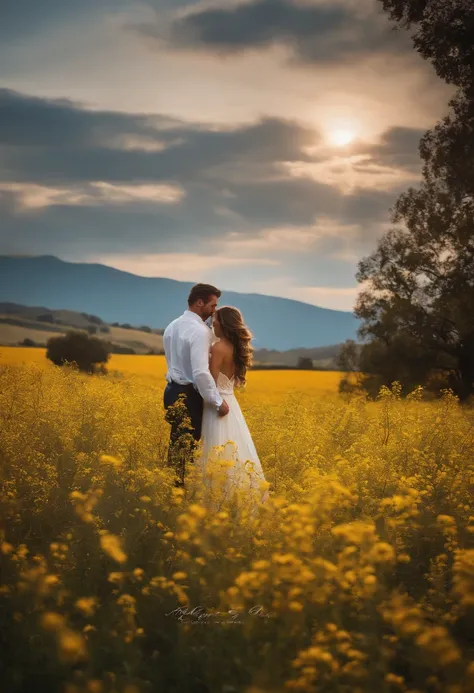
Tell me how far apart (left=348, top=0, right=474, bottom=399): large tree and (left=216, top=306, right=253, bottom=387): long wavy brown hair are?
16.5 metres

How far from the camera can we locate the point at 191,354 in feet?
24.2

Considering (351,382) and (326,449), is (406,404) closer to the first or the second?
(326,449)

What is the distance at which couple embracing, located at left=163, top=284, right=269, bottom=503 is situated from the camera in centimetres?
736

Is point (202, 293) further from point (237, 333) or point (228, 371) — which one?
point (228, 371)

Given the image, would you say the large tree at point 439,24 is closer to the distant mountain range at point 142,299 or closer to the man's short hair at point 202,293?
the man's short hair at point 202,293

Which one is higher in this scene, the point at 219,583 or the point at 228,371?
the point at 228,371

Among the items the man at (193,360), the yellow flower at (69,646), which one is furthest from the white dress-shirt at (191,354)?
the yellow flower at (69,646)

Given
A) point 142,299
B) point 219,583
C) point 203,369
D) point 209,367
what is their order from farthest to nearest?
point 142,299
point 209,367
point 203,369
point 219,583

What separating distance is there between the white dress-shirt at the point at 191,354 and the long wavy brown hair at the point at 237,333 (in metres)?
0.21

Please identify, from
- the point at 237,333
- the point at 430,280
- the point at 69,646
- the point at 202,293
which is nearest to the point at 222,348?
the point at 237,333

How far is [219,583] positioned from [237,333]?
393 cm

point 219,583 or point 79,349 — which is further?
point 79,349

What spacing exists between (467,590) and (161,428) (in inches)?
212

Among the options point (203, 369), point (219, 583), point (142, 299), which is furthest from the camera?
point (142, 299)
